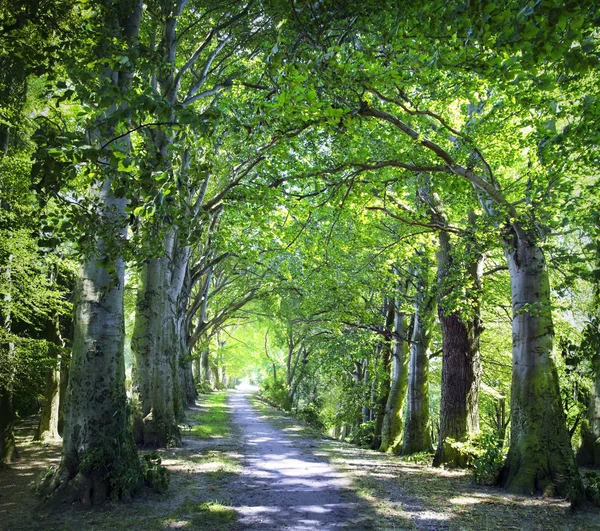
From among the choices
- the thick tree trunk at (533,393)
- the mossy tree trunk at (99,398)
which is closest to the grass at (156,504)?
the mossy tree trunk at (99,398)

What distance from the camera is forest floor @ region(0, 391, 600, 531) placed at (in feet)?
18.6

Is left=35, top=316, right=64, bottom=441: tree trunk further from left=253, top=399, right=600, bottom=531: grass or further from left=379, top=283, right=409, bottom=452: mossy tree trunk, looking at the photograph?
left=379, top=283, right=409, bottom=452: mossy tree trunk

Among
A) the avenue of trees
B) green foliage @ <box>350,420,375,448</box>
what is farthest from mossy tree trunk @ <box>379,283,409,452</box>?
green foliage @ <box>350,420,375,448</box>

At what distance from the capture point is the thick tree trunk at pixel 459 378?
1030cm

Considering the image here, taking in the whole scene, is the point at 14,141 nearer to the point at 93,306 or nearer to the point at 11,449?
the point at 93,306

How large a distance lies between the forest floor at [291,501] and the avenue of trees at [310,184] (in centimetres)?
52

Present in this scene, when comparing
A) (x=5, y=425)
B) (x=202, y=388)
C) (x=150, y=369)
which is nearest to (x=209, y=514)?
(x=5, y=425)

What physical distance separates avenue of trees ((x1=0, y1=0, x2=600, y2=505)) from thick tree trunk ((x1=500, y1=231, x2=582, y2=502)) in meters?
0.04

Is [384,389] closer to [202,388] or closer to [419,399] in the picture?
[419,399]

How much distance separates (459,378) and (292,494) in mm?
5098

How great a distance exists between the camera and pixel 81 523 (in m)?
5.45

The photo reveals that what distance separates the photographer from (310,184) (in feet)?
34.0

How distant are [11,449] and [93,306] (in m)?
4.22

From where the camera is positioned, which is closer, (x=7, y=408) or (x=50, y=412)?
(x=7, y=408)
